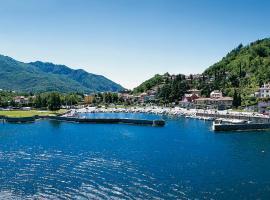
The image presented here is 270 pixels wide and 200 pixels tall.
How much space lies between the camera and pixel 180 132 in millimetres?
89938

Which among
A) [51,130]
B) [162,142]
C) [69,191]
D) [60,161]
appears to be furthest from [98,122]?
[69,191]

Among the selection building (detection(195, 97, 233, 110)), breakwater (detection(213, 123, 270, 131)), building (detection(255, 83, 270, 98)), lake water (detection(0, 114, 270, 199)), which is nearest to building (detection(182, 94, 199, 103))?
building (detection(195, 97, 233, 110))

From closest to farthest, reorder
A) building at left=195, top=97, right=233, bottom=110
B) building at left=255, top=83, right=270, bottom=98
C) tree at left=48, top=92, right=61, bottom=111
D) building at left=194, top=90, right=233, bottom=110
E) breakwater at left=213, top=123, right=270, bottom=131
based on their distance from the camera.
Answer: breakwater at left=213, top=123, right=270, bottom=131 < building at left=255, top=83, right=270, bottom=98 < tree at left=48, top=92, right=61, bottom=111 < building at left=195, top=97, right=233, bottom=110 < building at left=194, top=90, right=233, bottom=110

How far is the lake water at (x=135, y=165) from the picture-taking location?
4041 cm

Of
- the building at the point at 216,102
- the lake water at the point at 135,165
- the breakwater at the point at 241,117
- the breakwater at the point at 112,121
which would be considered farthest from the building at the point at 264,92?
the lake water at the point at 135,165

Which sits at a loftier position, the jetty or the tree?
the tree

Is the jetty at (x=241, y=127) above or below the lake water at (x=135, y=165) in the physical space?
above

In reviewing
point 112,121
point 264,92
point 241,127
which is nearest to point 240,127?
point 241,127

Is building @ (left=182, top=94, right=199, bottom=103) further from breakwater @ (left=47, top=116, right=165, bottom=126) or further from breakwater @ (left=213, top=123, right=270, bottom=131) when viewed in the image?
breakwater @ (left=213, top=123, right=270, bottom=131)

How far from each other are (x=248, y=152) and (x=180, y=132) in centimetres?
2844

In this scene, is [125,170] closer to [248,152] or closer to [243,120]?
[248,152]

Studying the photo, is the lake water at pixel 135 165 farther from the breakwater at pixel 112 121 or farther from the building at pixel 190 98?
the building at pixel 190 98

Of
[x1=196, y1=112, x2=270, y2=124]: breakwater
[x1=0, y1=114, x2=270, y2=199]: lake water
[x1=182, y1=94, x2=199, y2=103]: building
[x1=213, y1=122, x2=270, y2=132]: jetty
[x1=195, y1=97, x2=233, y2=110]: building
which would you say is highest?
[x1=182, y1=94, x2=199, y2=103]: building

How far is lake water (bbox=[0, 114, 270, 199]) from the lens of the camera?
40.4 m
